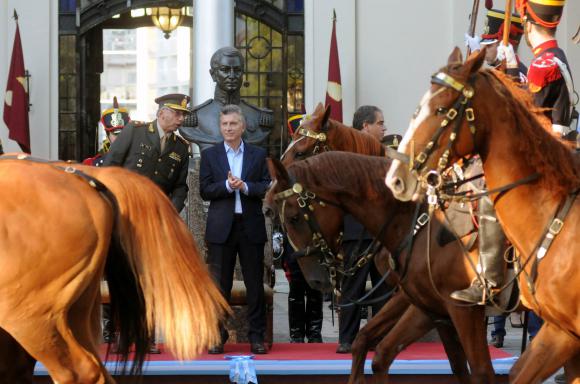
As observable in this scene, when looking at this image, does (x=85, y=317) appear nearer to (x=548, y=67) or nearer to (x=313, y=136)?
(x=548, y=67)

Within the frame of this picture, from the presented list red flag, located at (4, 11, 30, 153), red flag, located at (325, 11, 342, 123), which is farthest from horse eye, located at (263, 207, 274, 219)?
red flag, located at (4, 11, 30, 153)

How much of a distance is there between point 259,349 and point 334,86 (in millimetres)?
7362

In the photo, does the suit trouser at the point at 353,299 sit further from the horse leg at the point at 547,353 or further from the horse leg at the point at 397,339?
the horse leg at the point at 547,353

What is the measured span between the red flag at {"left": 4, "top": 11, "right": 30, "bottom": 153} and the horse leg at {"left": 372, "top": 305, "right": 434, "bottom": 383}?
9283 millimetres

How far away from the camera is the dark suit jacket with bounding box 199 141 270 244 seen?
10117mm

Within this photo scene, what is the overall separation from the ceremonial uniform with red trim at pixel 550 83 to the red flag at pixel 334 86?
9252 mm

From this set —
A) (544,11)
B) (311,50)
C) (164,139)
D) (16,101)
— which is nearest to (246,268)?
(164,139)

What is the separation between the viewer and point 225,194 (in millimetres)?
10109

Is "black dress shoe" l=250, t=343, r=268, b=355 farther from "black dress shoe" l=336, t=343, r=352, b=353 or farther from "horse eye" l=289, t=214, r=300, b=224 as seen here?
"horse eye" l=289, t=214, r=300, b=224

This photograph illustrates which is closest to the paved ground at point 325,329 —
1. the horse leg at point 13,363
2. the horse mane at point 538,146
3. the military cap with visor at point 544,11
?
the military cap with visor at point 544,11

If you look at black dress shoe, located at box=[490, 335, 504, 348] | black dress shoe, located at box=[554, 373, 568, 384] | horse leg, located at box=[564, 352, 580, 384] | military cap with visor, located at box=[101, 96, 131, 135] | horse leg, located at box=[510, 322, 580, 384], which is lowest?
black dress shoe, located at box=[490, 335, 504, 348]

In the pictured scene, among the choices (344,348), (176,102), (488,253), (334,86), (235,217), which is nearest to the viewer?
(488,253)

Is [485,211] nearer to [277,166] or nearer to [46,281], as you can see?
[277,166]

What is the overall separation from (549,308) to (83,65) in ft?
41.4
